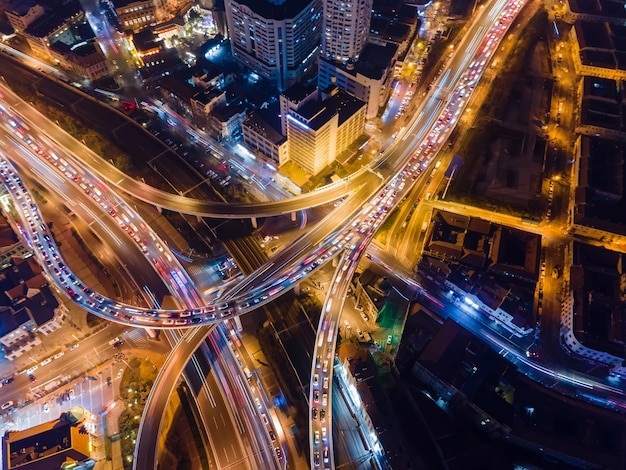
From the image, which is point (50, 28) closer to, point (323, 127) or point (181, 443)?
point (323, 127)

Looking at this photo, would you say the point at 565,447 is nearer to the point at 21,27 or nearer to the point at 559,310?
the point at 559,310

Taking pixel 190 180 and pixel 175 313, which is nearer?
pixel 175 313

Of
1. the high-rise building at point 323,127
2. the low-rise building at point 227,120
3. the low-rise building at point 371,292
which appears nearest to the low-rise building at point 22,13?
the low-rise building at point 227,120

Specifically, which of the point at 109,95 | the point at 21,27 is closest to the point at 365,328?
the point at 109,95

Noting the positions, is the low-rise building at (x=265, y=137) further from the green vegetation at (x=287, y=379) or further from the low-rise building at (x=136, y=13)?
the low-rise building at (x=136, y=13)

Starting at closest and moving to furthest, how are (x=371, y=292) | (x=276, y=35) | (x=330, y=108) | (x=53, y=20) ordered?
(x=371, y=292)
(x=330, y=108)
(x=276, y=35)
(x=53, y=20)

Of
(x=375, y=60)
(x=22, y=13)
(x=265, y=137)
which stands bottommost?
(x=265, y=137)

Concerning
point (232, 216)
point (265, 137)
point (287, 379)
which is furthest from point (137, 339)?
point (265, 137)
